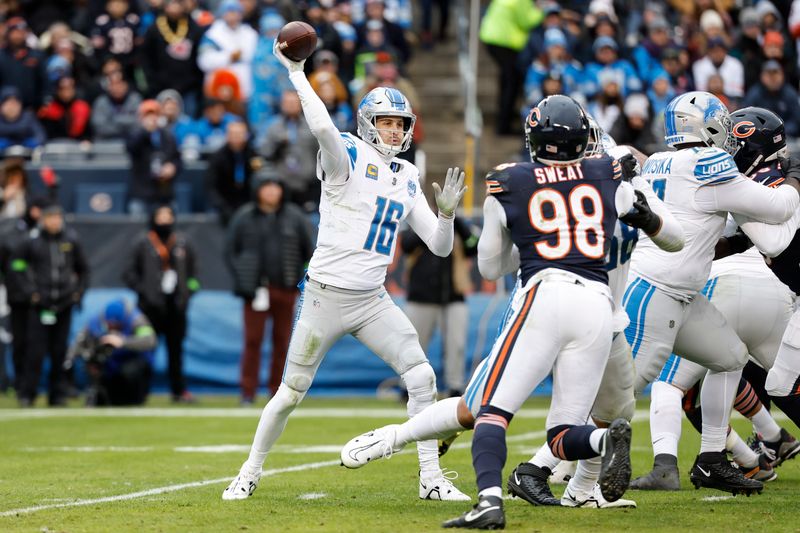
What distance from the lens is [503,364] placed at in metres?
5.79

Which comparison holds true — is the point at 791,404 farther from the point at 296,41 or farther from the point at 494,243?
the point at 296,41

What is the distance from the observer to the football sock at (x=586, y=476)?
6520mm

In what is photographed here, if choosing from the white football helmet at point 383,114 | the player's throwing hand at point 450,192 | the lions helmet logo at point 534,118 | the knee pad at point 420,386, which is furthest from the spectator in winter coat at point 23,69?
the lions helmet logo at point 534,118

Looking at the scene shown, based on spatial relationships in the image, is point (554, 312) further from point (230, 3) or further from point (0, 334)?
point (230, 3)

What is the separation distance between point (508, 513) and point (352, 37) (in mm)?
12440

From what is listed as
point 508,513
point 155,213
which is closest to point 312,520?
point 508,513

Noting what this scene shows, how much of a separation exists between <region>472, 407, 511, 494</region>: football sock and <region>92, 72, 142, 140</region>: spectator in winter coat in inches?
466

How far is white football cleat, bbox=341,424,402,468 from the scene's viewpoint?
6496 mm

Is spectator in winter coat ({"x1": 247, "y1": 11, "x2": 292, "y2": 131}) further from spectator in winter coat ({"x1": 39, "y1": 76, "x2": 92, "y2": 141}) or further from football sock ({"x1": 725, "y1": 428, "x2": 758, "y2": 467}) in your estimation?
football sock ({"x1": 725, "y1": 428, "x2": 758, "y2": 467})

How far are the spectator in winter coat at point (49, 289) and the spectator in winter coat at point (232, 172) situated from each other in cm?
184

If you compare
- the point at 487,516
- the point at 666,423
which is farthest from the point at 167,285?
the point at 487,516

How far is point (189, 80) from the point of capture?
695 inches

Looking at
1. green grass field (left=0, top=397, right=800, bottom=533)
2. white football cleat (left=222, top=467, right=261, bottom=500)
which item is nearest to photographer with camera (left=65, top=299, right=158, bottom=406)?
green grass field (left=0, top=397, right=800, bottom=533)

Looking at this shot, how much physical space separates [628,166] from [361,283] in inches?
57.9
